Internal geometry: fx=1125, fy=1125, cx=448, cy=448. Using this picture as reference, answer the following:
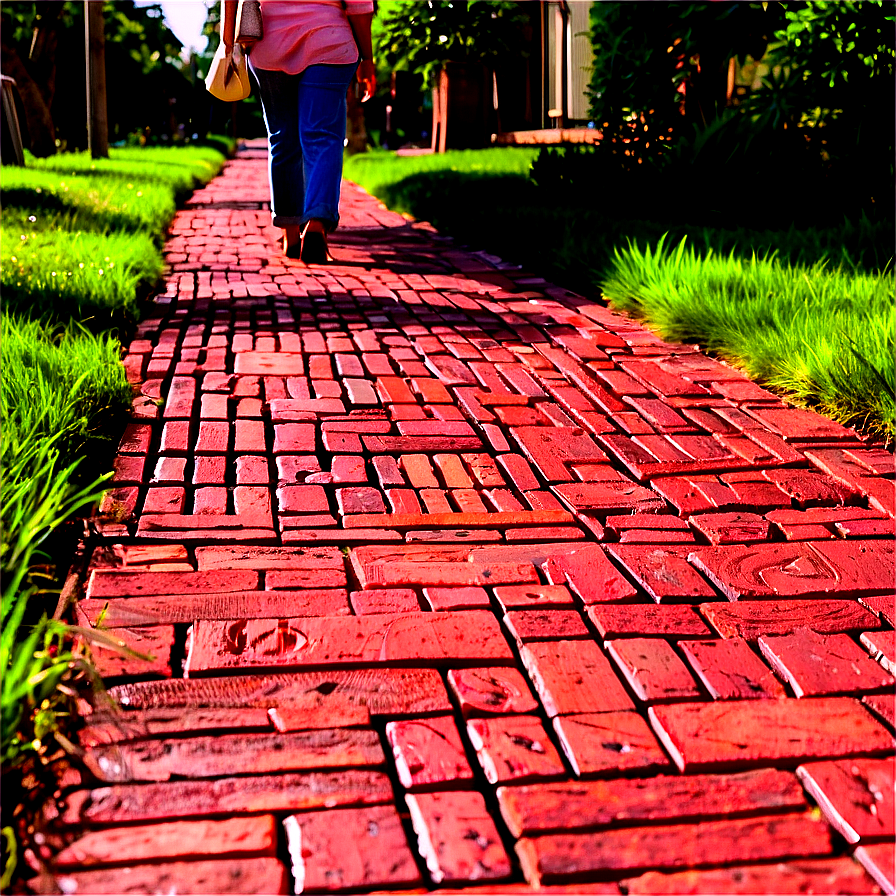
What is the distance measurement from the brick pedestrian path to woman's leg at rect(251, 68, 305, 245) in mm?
2449

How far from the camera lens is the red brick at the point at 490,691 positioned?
1734mm

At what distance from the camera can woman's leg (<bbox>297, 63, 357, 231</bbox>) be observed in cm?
566

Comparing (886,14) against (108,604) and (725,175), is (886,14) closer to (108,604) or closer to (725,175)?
(725,175)

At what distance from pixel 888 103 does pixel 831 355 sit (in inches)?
152

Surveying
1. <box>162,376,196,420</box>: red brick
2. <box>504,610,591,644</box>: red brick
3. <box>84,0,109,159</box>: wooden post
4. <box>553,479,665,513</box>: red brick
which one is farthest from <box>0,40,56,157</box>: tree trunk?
<box>504,610,591,644</box>: red brick

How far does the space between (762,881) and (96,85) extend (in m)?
15.3

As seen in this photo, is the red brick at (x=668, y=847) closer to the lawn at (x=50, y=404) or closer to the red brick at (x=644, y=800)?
the red brick at (x=644, y=800)

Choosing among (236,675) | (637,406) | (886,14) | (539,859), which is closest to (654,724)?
(539,859)

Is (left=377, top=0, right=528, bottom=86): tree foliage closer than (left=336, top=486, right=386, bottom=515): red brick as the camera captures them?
No

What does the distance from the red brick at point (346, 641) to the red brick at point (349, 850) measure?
0.41 metres

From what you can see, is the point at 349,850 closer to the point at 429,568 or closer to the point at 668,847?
the point at 668,847

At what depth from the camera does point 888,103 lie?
653cm

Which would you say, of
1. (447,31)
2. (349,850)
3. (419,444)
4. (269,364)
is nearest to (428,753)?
(349,850)

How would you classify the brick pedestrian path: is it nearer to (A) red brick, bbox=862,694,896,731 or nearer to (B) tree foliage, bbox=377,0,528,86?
(A) red brick, bbox=862,694,896,731
